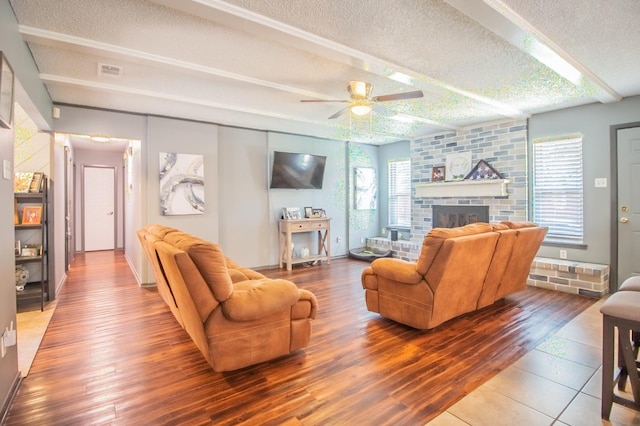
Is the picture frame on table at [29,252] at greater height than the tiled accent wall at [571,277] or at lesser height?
greater

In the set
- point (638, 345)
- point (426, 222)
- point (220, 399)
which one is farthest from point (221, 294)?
point (426, 222)

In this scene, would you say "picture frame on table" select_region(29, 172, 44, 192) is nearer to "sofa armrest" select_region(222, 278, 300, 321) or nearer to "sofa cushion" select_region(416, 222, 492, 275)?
"sofa armrest" select_region(222, 278, 300, 321)

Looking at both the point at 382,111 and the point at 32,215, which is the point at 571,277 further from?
the point at 32,215

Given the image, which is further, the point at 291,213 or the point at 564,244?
the point at 291,213

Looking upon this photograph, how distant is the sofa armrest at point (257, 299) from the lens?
2.13 m

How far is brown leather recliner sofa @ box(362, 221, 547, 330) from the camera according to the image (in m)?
2.72

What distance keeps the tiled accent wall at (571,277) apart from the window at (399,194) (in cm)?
275

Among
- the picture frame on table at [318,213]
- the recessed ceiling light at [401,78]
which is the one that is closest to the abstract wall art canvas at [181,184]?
the picture frame on table at [318,213]

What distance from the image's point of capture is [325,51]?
2627mm

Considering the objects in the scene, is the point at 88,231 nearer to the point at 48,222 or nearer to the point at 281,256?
the point at 48,222

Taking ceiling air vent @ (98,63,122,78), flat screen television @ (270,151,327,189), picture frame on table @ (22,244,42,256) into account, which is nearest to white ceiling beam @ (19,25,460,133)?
ceiling air vent @ (98,63,122,78)

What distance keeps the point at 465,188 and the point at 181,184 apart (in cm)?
468

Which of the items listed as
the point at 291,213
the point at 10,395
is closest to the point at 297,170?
the point at 291,213

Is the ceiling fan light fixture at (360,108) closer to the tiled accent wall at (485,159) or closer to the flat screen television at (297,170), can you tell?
the flat screen television at (297,170)
